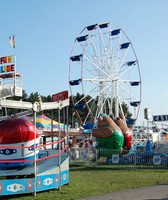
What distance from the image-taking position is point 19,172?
34.5 feet

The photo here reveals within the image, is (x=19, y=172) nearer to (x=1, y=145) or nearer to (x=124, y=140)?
(x=1, y=145)

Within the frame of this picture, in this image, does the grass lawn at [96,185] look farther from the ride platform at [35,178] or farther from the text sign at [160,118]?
the text sign at [160,118]

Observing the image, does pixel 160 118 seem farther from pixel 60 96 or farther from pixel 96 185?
pixel 60 96

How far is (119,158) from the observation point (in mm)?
20141

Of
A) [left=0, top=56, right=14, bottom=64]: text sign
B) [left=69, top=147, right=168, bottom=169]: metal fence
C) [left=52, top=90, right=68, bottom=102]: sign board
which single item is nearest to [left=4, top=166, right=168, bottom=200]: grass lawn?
[left=52, top=90, right=68, bottom=102]: sign board

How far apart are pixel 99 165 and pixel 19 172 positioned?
386 inches

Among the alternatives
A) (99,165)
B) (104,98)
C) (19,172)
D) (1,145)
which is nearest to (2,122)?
(1,145)

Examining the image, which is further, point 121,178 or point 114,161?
point 114,161

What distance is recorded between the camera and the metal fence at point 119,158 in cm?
1856

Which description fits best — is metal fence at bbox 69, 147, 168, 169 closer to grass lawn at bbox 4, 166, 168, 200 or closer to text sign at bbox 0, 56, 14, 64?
grass lawn at bbox 4, 166, 168, 200

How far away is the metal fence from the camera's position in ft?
60.9

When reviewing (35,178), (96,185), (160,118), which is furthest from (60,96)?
(160,118)

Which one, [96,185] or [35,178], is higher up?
[35,178]

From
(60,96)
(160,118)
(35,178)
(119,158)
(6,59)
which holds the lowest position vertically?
(119,158)
